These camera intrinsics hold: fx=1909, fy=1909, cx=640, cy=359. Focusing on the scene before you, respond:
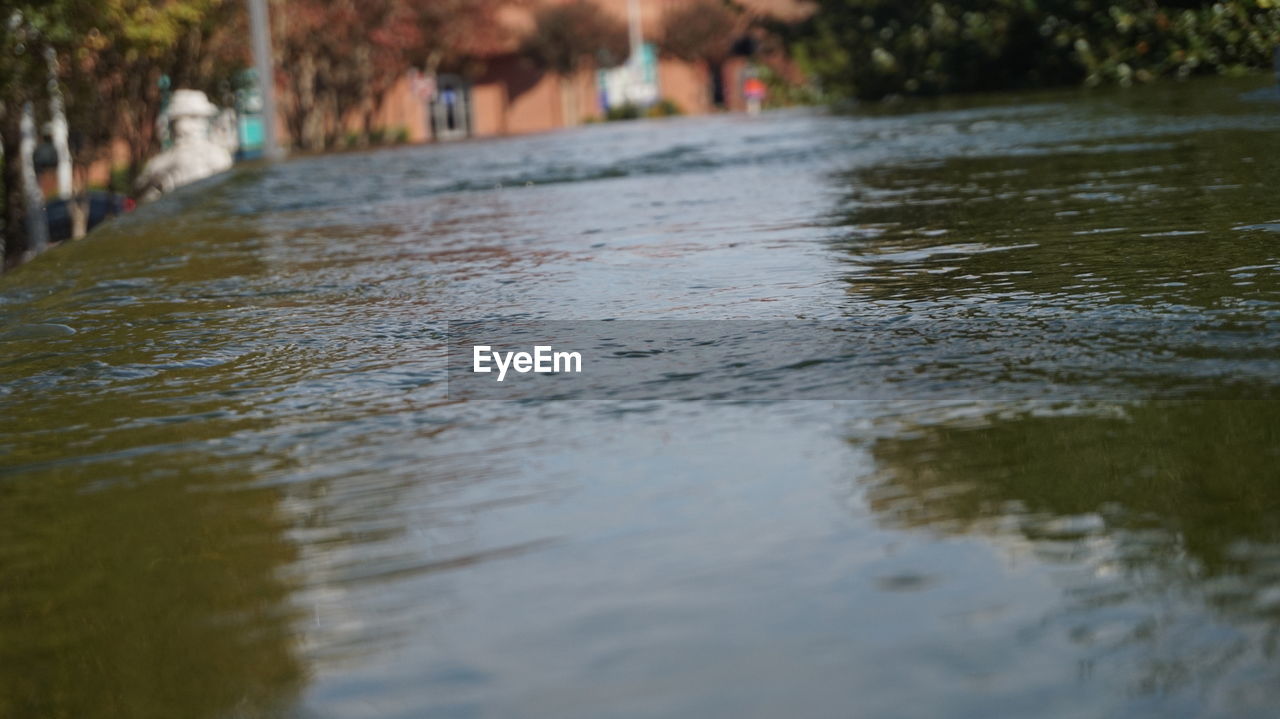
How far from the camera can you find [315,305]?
5.05 metres

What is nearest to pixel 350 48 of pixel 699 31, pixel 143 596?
pixel 699 31

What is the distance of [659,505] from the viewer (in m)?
2.45

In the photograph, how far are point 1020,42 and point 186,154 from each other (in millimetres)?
9717

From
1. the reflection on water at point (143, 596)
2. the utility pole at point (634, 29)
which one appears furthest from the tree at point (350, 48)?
the reflection on water at point (143, 596)

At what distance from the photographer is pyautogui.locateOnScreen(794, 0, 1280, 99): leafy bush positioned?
1703 centimetres

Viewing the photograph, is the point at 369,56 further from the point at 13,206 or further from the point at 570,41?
the point at 13,206

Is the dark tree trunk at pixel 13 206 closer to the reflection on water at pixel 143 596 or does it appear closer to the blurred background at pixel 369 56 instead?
the blurred background at pixel 369 56

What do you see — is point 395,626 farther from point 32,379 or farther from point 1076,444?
point 32,379

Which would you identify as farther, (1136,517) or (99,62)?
(99,62)

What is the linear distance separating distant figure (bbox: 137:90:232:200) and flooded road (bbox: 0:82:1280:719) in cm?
1183

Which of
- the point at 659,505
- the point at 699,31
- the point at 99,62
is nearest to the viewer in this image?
the point at 659,505

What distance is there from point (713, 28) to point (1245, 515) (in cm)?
6053

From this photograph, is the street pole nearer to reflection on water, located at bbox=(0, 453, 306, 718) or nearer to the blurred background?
the blurred background

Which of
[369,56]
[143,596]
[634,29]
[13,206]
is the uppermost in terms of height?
[634,29]
